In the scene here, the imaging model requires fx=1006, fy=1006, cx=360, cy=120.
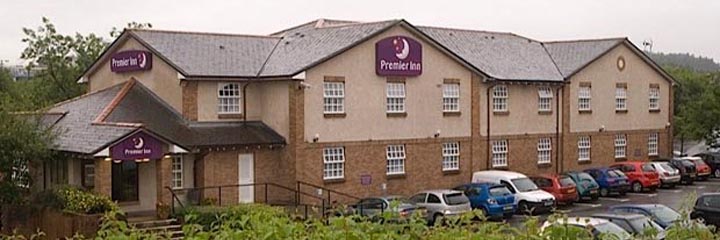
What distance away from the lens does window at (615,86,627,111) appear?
46.8 m

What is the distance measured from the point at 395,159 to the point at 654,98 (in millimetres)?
17851

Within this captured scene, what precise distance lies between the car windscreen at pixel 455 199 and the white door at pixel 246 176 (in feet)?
22.2

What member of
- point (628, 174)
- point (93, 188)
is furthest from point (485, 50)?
point (93, 188)

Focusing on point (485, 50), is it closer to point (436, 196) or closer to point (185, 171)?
point (436, 196)

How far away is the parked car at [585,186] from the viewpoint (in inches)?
1495

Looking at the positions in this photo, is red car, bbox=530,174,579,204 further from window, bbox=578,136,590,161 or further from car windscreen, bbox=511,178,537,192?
window, bbox=578,136,590,161

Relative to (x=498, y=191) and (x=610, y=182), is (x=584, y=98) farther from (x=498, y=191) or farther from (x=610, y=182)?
(x=498, y=191)

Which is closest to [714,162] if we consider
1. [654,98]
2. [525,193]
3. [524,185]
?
[654,98]

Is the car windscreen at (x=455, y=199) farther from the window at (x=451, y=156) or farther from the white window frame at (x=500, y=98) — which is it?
the white window frame at (x=500, y=98)

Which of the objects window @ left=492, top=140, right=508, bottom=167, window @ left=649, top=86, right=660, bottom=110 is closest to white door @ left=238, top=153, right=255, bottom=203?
window @ left=492, top=140, right=508, bottom=167

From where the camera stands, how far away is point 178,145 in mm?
30859

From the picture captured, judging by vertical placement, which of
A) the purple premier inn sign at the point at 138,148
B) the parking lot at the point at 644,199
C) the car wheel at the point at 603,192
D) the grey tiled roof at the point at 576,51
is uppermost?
the grey tiled roof at the point at 576,51

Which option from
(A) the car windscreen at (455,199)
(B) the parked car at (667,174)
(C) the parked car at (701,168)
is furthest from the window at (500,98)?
(C) the parked car at (701,168)

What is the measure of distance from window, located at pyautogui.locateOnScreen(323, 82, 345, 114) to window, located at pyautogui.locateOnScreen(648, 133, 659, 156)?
2026 centimetres
